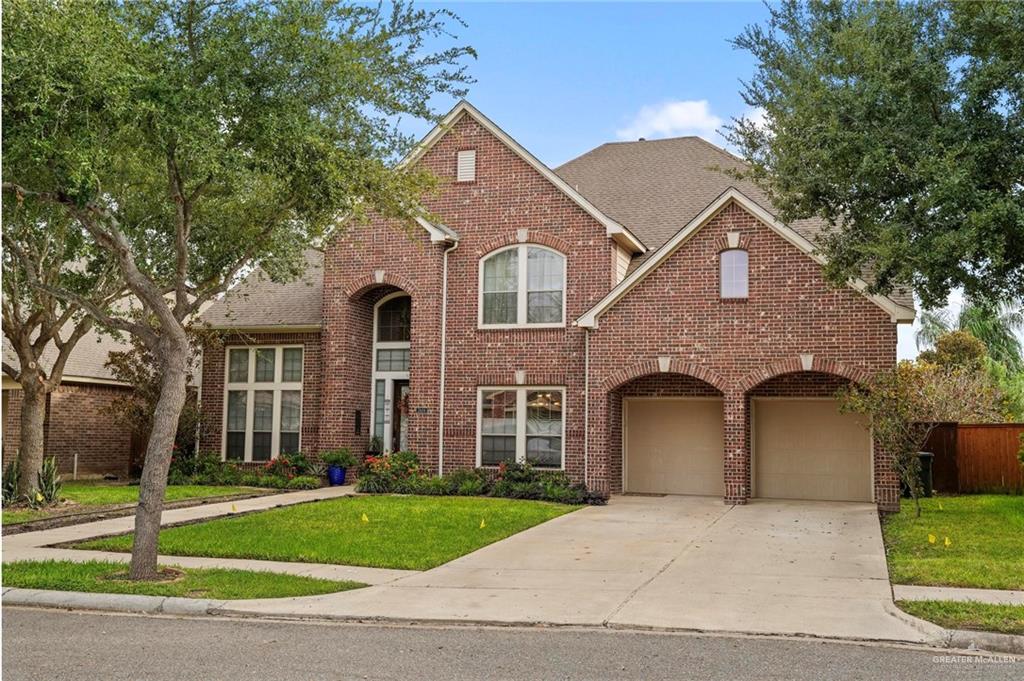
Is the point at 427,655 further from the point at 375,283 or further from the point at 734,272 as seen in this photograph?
the point at 375,283

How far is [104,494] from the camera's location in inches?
780

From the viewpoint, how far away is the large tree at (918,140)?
40.9 ft

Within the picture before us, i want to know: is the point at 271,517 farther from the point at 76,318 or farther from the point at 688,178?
the point at 688,178

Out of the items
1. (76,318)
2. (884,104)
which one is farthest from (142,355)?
(884,104)

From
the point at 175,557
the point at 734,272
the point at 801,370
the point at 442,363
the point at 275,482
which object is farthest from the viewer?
the point at 275,482

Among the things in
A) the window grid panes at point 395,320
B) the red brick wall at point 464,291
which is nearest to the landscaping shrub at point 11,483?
the red brick wall at point 464,291

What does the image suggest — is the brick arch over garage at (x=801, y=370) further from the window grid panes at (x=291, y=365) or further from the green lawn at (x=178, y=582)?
the window grid panes at (x=291, y=365)

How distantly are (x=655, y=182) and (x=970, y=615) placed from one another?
17.9 metres

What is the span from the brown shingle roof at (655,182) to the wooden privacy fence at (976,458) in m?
5.50

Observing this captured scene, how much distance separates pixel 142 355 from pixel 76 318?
8.47 ft

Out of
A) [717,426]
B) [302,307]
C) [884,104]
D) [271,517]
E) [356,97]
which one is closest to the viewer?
[356,97]

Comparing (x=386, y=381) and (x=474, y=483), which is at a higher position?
(x=386, y=381)

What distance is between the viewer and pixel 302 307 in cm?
2444

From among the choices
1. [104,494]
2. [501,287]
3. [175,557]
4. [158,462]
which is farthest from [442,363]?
[158,462]
